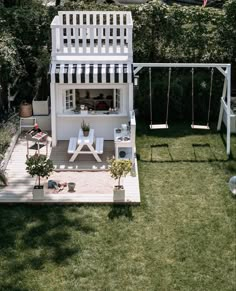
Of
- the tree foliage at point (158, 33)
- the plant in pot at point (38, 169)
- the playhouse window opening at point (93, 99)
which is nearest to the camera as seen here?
the plant in pot at point (38, 169)

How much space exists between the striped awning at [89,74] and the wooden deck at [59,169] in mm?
2209

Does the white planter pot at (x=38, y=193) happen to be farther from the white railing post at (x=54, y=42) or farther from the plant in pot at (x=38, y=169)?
the white railing post at (x=54, y=42)

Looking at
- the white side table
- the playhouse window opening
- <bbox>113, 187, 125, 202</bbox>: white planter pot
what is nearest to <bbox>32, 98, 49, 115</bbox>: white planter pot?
the playhouse window opening

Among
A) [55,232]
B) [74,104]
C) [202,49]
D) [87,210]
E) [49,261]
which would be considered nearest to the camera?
[49,261]

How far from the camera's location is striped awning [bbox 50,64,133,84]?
61.5 ft

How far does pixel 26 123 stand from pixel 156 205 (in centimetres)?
689

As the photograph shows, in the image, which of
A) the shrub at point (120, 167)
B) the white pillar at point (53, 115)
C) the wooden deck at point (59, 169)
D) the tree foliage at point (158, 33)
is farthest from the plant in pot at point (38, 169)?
the tree foliage at point (158, 33)

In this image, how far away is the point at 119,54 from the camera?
19.2m

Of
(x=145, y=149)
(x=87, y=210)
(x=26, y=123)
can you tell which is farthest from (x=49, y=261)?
(x=26, y=123)

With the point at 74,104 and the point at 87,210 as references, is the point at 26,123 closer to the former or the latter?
the point at 74,104

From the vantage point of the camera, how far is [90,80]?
18.8 meters

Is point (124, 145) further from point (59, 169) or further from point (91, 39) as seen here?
point (91, 39)

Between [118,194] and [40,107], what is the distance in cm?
641

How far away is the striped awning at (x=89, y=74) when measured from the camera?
18734 mm
